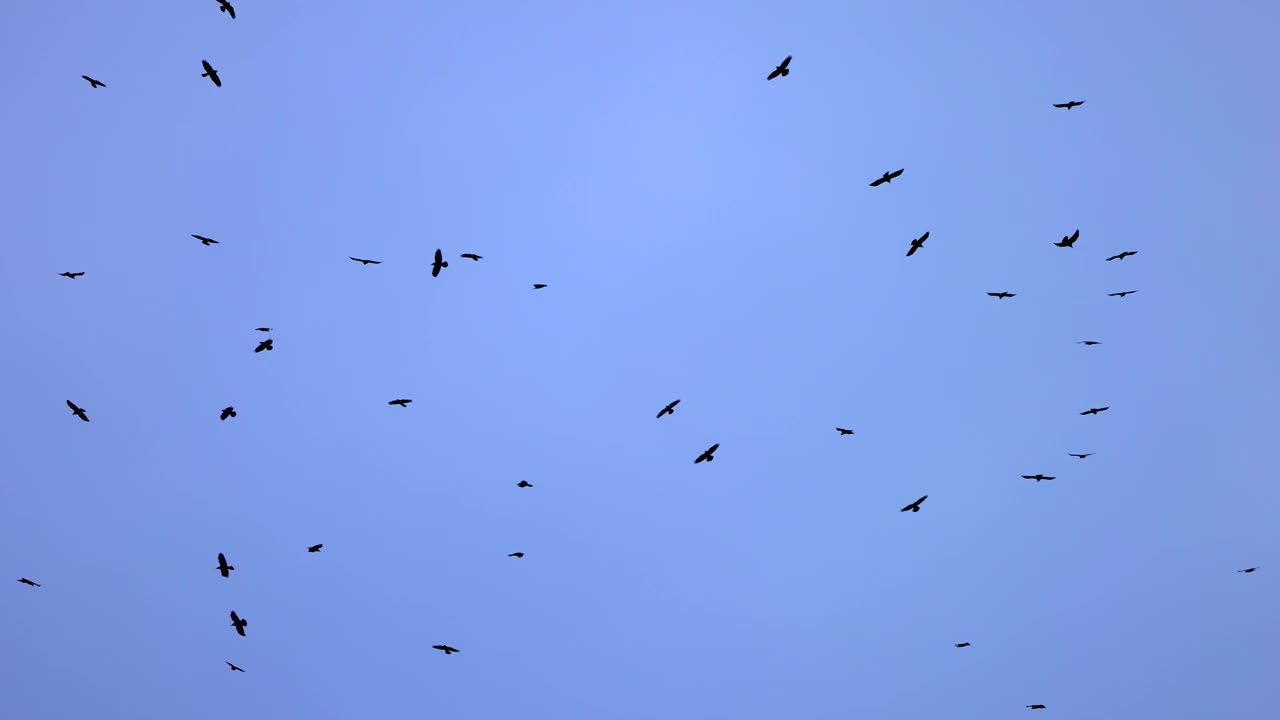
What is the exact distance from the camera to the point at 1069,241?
51.8 meters

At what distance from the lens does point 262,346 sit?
52.8m

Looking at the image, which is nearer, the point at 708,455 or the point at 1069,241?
the point at 1069,241

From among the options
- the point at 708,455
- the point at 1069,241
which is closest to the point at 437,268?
the point at 708,455

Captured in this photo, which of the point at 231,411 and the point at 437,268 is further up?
the point at 437,268

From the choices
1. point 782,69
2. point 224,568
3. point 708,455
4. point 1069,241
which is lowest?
point 224,568

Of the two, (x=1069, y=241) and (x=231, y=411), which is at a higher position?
(x=1069, y=241)

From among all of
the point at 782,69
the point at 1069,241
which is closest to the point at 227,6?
the point at 782,69

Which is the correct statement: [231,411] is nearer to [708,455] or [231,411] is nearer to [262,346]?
[262,346]

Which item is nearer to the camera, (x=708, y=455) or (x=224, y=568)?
(x=224, y=568)

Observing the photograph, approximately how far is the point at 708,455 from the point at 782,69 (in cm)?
2302

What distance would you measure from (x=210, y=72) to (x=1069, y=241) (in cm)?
4878

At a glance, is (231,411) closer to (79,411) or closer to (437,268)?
(79,411)

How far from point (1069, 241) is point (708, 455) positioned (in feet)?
77.5

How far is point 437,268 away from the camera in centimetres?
5222
